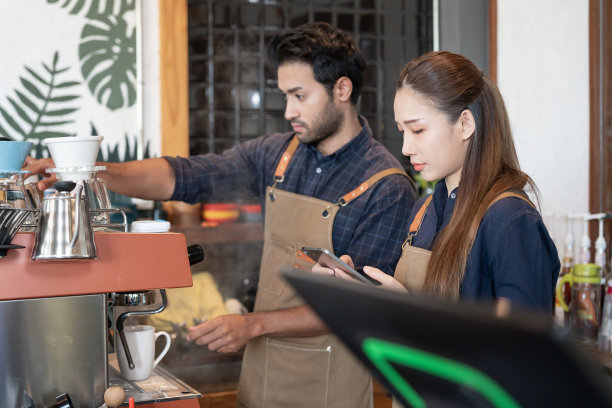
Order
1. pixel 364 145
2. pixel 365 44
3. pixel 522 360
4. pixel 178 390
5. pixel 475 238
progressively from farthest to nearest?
pixel 365 44 < pixel 364 145 < pixel 178 390 < pixel 475 238 < pixel 522 360

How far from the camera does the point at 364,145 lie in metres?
2.25

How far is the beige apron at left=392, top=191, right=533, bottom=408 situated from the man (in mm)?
327

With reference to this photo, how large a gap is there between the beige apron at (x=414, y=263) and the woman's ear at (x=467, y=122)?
23cm

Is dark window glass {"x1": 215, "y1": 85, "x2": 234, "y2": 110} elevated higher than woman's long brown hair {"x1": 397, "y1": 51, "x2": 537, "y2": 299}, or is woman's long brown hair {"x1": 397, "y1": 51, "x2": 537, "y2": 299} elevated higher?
dark window glass {"x1": 215, "y1": 85, "x2": 234, "y2": 110}

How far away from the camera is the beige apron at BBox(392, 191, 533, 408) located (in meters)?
1.63

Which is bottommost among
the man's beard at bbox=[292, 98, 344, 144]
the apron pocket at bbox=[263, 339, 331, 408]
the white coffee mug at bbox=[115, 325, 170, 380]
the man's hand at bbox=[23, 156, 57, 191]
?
the apron pocket at bbox=[263, 339, 331, 408]

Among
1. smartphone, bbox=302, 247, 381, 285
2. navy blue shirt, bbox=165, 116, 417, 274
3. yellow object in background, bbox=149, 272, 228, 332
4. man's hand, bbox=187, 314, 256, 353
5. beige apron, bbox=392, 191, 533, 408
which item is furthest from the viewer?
yellow object in background, bbox=149, 272, 228, 332

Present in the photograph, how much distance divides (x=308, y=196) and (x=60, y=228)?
1085mm

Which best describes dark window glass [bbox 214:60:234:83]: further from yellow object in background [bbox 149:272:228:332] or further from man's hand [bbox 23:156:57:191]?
man's hand [bbox 23:156:57:191]

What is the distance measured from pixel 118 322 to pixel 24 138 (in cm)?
147

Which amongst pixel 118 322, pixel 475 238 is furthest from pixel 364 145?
pixel 118 322

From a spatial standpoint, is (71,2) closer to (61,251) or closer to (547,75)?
(61,251)

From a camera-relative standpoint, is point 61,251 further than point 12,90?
No

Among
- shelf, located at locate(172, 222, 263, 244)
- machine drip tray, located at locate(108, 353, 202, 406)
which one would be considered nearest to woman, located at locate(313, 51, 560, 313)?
machine drip tray, located at locate(108, 353, 202, 406)
